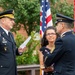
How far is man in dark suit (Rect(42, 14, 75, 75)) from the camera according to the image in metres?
3.83

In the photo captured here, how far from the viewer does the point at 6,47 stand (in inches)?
165

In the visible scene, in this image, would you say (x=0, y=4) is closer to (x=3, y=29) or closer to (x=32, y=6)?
(x=32, y=6)

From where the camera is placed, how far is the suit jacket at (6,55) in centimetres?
418

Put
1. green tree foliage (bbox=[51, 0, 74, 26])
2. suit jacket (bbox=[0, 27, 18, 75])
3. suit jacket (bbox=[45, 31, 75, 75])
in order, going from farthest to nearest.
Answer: green tree foliage (bbox=[51, 0, 74, 26])
suit jacket (bbox=[0, 27, 18, 75])
suit jacket (bbox=[45, 31, 75, 75])

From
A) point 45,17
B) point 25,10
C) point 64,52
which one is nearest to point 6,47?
point 64,52

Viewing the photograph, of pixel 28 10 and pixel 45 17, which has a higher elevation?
pixel 28 10

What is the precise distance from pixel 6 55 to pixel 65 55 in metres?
0.85

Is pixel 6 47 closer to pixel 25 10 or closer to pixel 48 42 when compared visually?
pixel 48 42

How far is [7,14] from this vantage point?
4.37 meters

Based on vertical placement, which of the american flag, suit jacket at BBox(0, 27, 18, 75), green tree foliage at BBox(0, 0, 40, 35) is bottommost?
suit jacket at BBox(0, 27, 18, 75)

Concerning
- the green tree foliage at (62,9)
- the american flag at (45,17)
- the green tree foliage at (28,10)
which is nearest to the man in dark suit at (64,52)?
the american flag at (45,17)

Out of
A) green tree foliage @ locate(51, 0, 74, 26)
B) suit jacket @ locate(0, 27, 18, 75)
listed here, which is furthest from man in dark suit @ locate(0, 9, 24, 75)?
green tree foliage @ locate(51, 0, 74, 26)

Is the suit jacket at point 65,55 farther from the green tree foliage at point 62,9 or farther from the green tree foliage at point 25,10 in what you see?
the green tree foliage at point 62,9

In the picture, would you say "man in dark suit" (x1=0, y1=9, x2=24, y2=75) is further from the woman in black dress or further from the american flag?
the american flag
